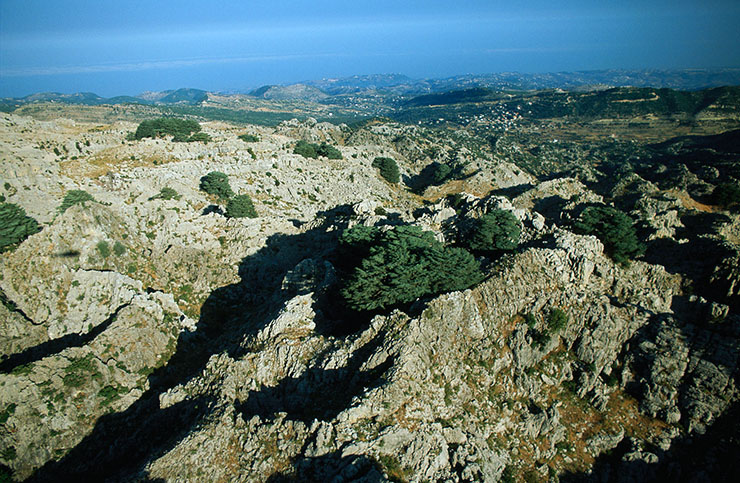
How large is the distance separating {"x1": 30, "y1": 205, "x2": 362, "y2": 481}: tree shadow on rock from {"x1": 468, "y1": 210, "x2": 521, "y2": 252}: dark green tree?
1346 cm

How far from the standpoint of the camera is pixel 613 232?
32.5 meters

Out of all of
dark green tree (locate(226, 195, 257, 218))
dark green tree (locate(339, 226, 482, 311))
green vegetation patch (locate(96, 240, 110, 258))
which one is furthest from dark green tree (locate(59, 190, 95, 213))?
dark green tree (locate(339, 226, 482, 311))

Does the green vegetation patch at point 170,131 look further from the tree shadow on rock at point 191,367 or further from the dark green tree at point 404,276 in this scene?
the dark green tree at point 404,276

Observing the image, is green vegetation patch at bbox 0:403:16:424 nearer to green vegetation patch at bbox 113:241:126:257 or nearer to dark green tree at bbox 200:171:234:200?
green vegetation patch at bbox 113:241:126:257

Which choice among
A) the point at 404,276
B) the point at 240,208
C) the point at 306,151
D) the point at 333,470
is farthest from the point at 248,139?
the point at 333,470

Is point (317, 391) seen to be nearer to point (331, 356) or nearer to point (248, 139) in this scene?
point (331, 356)

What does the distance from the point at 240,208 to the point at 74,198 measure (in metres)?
15.1

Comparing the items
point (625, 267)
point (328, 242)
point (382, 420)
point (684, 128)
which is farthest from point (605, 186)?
point (684, 128)

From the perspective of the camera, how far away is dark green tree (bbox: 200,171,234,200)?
4703 centimetres

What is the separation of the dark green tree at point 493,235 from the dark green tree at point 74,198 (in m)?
35.5

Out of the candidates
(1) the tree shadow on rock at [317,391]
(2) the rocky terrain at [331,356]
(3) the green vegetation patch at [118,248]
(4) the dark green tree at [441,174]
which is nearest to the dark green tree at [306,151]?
(2) the rocky terrain at [331,356]

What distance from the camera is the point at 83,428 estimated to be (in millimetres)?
21750

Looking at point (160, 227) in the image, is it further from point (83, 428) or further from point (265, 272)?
point (83, 428)

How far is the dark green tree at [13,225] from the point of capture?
29453 mm
